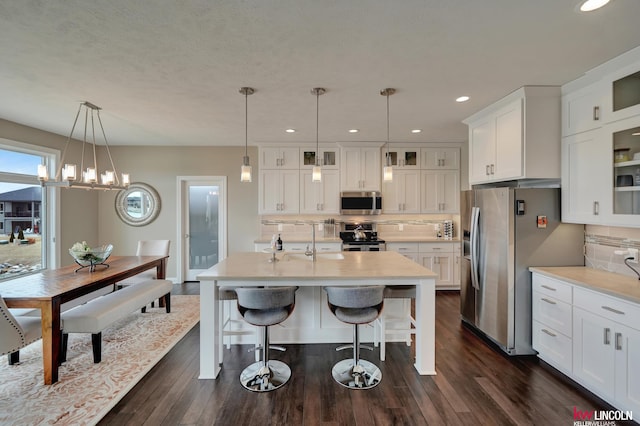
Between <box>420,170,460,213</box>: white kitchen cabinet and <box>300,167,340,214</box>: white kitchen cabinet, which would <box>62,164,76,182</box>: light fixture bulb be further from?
<box>420,170,460,213</box>: white kitchen cabinet

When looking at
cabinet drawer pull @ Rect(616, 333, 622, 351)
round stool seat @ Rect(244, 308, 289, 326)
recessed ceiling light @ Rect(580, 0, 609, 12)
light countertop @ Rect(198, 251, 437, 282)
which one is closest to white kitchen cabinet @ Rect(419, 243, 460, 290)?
light countertop @ Rect(198, 251, 437, 282)

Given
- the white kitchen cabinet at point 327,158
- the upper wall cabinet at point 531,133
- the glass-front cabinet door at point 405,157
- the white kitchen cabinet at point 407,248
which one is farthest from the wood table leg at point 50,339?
the glass-front cabinet door at point 405,157

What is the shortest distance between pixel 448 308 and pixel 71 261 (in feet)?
20.1

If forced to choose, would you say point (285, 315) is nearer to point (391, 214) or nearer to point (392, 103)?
point (392, 103)

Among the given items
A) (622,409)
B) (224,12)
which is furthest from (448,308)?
(224,12)

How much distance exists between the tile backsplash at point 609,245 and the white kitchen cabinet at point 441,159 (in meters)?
2.61

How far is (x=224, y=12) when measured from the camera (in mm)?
1721

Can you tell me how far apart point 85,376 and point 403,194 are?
4842 mm

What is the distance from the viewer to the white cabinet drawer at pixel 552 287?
2.41 metres

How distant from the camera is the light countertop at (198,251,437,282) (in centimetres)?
241

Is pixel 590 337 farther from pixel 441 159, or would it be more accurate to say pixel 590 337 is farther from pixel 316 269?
pixel 441 159

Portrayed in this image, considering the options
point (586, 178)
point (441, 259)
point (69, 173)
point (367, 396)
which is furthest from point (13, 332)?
point (441, 259)

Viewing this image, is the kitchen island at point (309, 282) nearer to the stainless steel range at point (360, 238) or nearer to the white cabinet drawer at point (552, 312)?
the white cabinet drawer at point (552, 312)

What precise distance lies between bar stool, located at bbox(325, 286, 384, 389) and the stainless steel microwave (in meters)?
2.89
